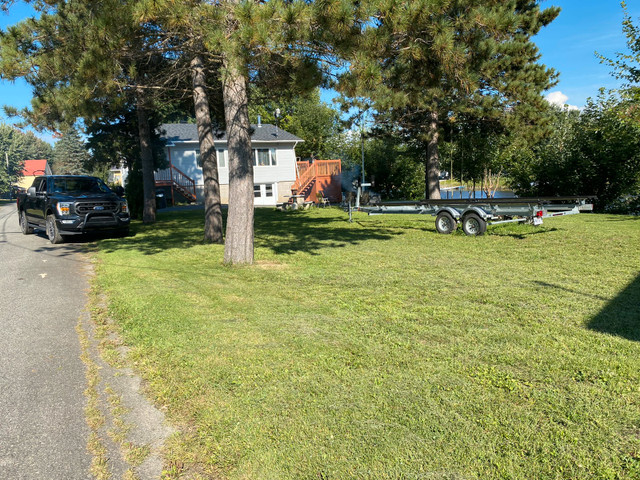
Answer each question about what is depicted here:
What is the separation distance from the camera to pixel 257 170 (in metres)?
34.8

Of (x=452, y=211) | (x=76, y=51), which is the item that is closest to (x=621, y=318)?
(x=452, y=211)

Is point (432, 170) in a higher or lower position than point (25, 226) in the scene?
higher

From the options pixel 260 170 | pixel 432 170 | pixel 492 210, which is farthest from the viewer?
pixel 260 170

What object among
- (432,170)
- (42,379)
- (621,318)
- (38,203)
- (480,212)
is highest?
(432,170)

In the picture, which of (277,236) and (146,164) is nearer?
(277,236)

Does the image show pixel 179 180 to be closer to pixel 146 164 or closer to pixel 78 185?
pixel 146 164

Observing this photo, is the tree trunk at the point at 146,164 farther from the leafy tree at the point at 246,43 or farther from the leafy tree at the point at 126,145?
the leafy tree at the point at 246,43

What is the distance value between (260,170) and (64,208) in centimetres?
2270

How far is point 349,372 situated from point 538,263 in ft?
19.4

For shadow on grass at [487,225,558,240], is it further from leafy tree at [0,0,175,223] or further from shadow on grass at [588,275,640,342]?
leafy tree at [0,0,175,223]

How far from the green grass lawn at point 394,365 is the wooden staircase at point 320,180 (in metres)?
23.8

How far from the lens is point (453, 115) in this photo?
20.0 metres

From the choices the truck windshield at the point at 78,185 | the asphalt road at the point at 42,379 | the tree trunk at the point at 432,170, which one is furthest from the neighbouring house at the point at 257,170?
the asphalt road at the point at 42,379

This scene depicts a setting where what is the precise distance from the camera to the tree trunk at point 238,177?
9.10 m
